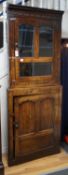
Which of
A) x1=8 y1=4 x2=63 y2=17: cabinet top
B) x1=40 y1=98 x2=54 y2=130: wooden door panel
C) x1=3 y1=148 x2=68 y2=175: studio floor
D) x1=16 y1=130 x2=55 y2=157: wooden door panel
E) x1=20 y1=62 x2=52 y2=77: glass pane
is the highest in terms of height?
x1=8 y1=4 x2=63 y2=17: cabinet top

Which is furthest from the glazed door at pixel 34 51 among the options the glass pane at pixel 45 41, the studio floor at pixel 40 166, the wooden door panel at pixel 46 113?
the studio floor at pixel 40 166

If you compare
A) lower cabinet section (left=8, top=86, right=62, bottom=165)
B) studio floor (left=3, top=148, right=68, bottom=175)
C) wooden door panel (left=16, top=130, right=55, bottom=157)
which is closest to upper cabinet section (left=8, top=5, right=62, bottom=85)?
lower cabinet section (left=8, top=86, right=62, bottom=165)

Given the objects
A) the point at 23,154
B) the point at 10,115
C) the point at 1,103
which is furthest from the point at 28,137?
the point at 1,103

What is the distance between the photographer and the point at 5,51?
2.56m

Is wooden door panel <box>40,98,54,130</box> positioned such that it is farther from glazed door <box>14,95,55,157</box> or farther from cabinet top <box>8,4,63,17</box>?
cabinet top <box>8,4,63,17</box>

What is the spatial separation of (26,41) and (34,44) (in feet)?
0.32

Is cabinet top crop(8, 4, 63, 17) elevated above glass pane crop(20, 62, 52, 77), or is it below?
above

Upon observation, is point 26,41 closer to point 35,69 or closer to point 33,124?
point 35,69

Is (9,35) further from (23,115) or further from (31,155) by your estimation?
(31,155)

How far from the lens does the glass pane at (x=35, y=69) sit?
244cm

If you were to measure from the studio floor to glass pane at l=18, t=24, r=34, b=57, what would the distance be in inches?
51.1

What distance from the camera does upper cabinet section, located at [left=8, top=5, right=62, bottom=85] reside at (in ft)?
7.58

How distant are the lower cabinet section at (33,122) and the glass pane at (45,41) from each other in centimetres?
42

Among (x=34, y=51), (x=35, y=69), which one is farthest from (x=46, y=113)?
(x=34, y=51)
